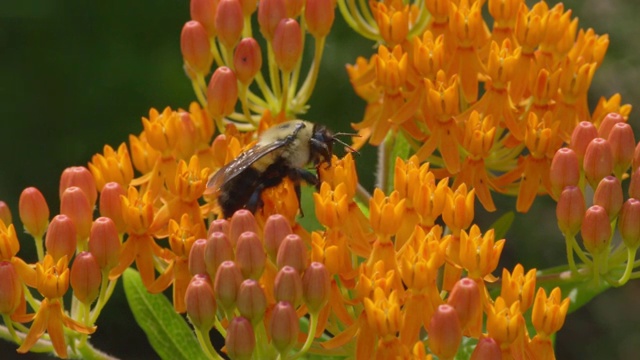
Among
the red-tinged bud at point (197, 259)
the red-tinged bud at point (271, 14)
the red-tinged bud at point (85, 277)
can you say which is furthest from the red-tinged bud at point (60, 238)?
the red-tinged bud at point (271, 14)

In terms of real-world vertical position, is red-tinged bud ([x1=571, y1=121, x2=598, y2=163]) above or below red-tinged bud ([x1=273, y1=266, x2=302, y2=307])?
below

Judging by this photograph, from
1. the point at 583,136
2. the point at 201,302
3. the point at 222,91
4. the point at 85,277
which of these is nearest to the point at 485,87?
the point at 583,136

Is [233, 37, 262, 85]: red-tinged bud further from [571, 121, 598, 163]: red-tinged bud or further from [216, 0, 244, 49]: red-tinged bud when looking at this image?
[571, 121, 598, 163]: red-tinged bud

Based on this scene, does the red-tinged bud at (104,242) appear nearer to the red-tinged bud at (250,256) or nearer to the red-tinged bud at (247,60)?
the red-tinged bud at (250,256)

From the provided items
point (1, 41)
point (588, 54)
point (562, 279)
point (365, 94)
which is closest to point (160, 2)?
point (1, 41)

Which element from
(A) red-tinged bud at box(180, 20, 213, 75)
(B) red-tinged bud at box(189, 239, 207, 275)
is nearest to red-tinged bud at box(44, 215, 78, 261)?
(B) red-tinged bud at box(189, 239, 207, 275)

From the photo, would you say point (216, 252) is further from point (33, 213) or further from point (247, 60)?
point (247, 60)
